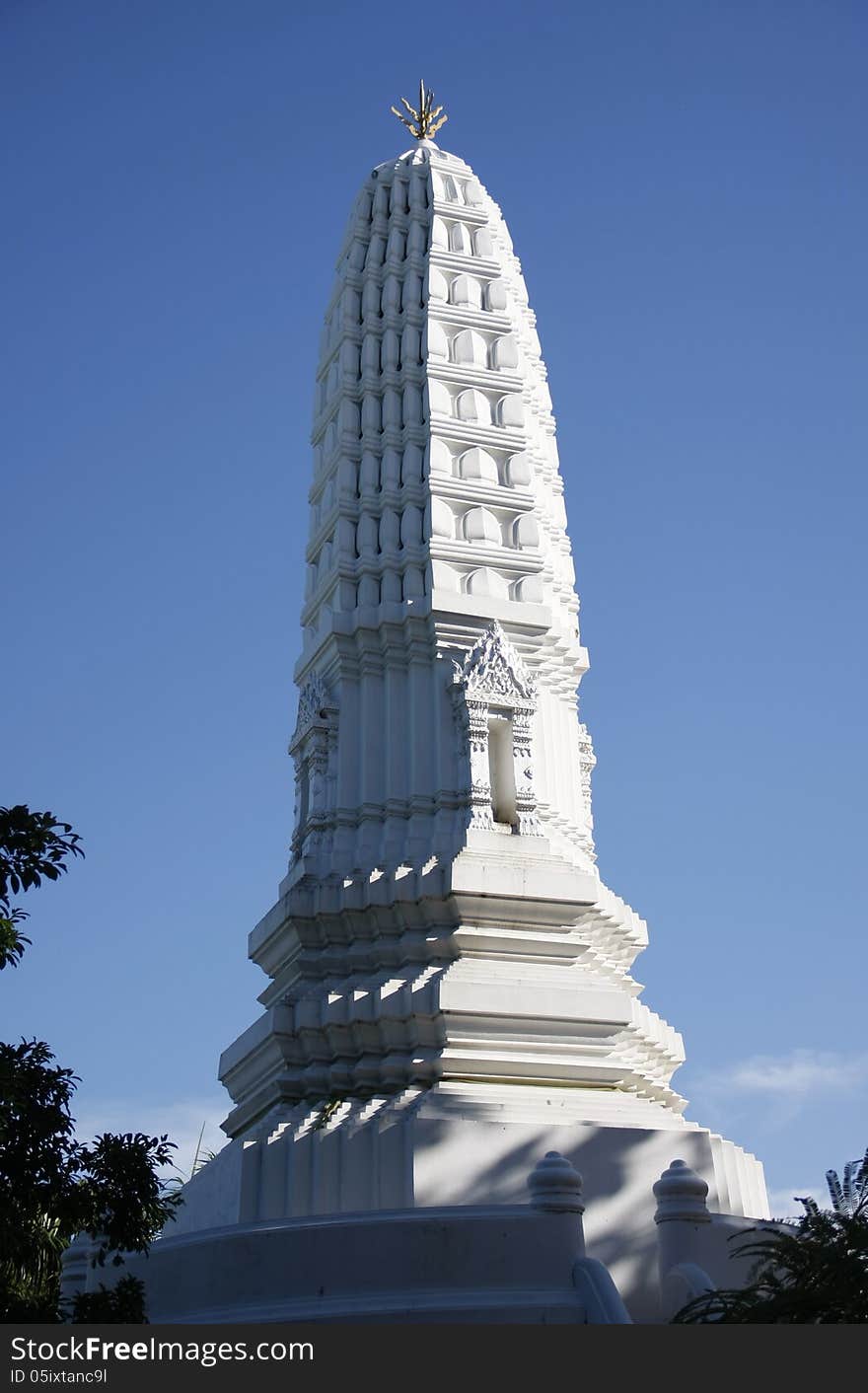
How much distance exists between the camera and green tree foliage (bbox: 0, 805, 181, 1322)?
13.0 m

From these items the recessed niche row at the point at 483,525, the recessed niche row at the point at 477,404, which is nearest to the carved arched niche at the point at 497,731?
the recessed niche row at the point at 483,525

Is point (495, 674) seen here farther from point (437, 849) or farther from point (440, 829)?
point (437, 849)

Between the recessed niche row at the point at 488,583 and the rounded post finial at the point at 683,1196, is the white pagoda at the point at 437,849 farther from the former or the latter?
the rounded post finial at the point at 683,1196

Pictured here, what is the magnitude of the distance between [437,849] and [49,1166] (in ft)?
29.6

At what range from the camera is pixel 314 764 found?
78.7ft

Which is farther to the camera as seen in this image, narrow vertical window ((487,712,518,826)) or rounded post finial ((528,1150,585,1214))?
narrow vertical window ((487,712,518,826))

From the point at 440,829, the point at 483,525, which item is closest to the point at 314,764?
the point at 440,829

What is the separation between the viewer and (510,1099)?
19156mm

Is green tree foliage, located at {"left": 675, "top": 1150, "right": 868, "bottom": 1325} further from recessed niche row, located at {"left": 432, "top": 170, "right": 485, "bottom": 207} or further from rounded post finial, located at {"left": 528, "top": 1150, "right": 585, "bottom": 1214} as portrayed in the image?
recessed niche row, located at {"left": 432, "top": 170, "right": 485, "bottom": 207}

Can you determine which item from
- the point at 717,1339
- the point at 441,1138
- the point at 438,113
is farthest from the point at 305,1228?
the point at 438,113

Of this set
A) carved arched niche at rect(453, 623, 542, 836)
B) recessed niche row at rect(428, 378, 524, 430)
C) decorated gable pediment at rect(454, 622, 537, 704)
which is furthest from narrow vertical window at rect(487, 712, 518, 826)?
recessed niche row at rect(428, 378, 524, 430)

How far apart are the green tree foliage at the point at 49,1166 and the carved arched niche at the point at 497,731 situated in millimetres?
8777

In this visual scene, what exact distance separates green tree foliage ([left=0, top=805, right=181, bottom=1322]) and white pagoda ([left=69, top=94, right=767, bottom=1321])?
225 cm

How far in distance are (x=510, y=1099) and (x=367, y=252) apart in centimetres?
1539
